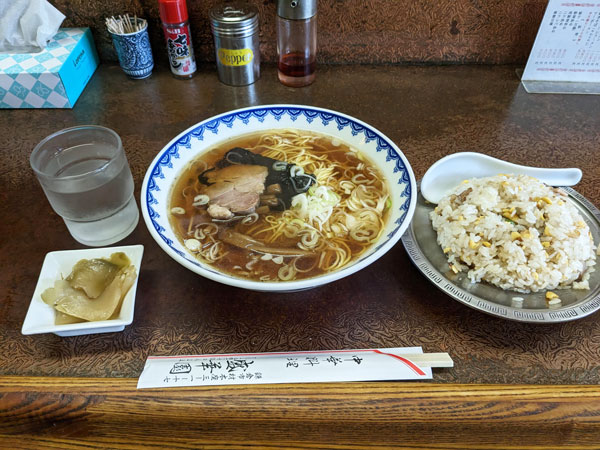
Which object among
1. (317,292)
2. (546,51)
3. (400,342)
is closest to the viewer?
(400,342)

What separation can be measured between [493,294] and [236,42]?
1.35 metres

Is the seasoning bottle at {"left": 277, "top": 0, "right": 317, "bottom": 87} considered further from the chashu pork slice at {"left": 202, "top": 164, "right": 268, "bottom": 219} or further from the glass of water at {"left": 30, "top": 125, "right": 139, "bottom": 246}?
the glass of water at {"left": 30, "top": 125, "right": 139, "bottom": 246}

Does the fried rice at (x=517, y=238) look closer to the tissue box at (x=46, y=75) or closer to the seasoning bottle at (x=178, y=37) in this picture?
the seasoning bottle at (x=178, y=37)

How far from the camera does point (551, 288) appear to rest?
115 centimetres

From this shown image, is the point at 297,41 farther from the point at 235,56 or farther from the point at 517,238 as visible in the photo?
the point at 517,238

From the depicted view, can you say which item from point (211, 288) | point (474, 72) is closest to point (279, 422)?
point (211, 288)

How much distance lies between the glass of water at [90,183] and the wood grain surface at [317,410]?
1.40ft

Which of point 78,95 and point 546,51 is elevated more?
point 546,51

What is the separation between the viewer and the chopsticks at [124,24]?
6.33 feet

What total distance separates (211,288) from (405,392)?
0.55m

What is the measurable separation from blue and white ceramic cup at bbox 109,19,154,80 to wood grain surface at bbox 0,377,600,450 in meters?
1.39

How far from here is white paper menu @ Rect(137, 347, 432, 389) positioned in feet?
3.43

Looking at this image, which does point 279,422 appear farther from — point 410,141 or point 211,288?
point 410,141

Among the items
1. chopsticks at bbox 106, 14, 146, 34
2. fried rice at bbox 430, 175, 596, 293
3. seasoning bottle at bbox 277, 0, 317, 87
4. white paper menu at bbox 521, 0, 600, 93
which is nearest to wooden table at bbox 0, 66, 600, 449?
fried rice at bbox 430, 175, 596, 293
